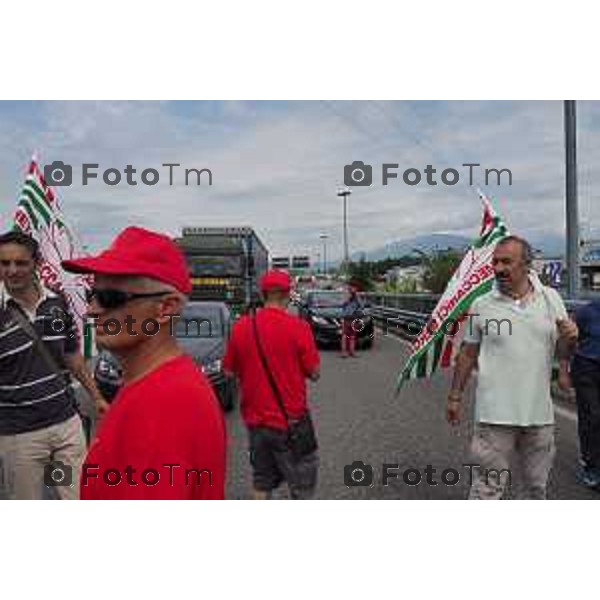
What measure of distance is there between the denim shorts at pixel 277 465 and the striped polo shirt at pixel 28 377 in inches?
43.5

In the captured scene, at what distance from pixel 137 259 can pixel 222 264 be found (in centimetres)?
2198

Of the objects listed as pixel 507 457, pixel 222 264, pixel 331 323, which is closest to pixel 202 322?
pixel 507 457

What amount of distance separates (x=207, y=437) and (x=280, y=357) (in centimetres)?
248

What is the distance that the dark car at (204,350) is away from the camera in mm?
8766

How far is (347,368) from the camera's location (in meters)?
14.7

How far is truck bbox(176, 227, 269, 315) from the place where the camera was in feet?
75.9

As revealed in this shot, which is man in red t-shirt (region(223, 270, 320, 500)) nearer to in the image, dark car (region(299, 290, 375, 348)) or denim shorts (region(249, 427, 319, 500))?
denim shorts (region(249, 427, 319, 500))

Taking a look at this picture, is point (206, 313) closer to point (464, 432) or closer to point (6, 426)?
point (464, 432)

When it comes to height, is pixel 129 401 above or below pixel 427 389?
above

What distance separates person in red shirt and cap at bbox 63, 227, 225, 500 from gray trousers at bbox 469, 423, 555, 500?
99.9 inches

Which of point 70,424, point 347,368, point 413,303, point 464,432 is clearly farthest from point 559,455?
point 413,303

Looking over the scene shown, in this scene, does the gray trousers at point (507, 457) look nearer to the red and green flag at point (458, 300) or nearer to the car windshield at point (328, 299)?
the red and green flag at point (458, 300)

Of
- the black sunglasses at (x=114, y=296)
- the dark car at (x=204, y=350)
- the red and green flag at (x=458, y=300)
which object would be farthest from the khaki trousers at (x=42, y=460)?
the dark car at (x=204, y=350)

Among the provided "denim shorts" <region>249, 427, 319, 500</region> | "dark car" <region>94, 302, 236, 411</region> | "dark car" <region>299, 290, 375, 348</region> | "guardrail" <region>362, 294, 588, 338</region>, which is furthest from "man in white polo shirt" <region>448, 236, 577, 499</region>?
"dark car" <region>299, 290, 375, 348</region>
